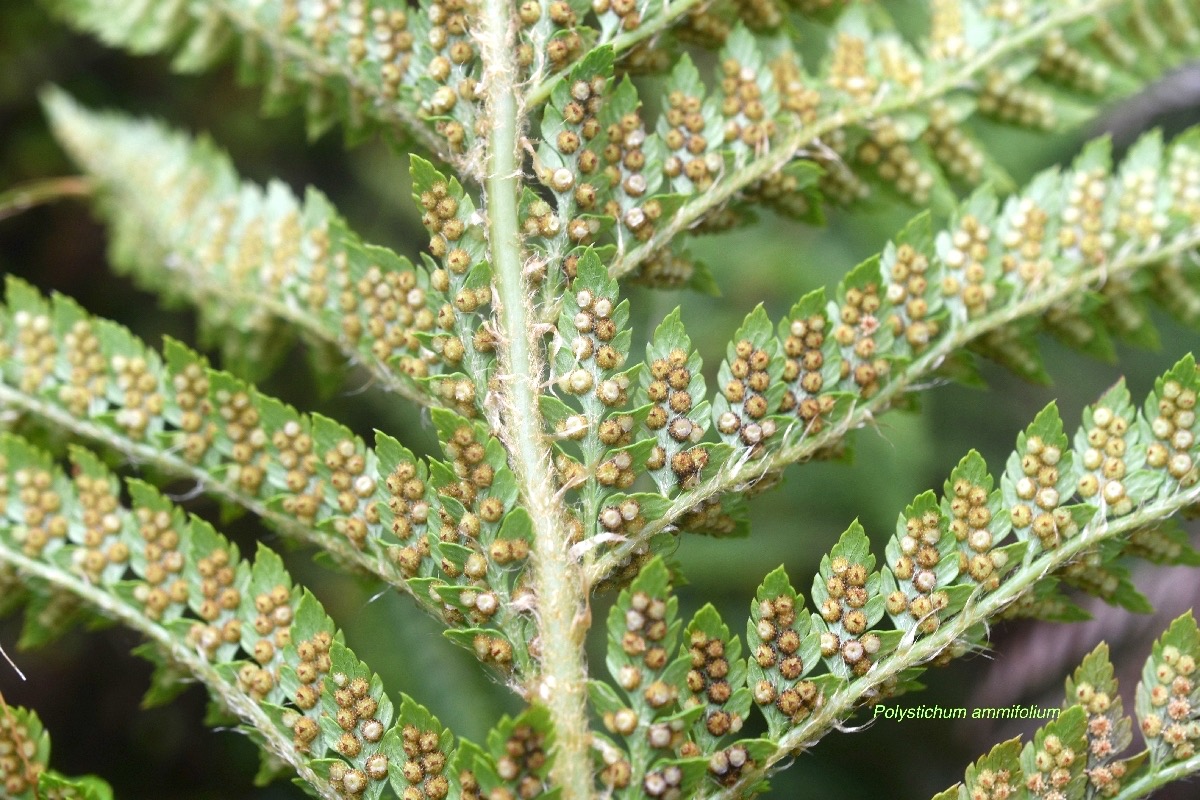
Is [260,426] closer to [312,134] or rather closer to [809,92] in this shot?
[312,134]

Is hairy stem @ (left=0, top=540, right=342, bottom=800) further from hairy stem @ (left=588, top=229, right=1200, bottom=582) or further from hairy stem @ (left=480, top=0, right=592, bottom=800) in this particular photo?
hairy stem @ (left=588, top=229, right=1200, bottom=582)

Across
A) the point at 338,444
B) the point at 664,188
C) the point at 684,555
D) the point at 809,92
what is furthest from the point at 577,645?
the point at 684,555

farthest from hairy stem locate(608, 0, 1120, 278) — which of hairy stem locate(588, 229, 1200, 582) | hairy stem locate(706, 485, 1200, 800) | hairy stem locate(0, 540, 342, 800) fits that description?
hairy stem locate(0, 540, 342, 800)

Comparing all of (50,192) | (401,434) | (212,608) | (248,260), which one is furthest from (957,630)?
(50,192)

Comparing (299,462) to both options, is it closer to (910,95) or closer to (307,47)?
(307,47)

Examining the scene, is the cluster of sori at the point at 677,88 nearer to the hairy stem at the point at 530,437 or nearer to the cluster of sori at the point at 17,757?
the hairy stem at the point at 530,437

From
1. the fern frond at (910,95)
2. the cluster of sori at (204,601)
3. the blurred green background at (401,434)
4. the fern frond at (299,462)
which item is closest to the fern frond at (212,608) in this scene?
the cluster of sori at (204,601)
